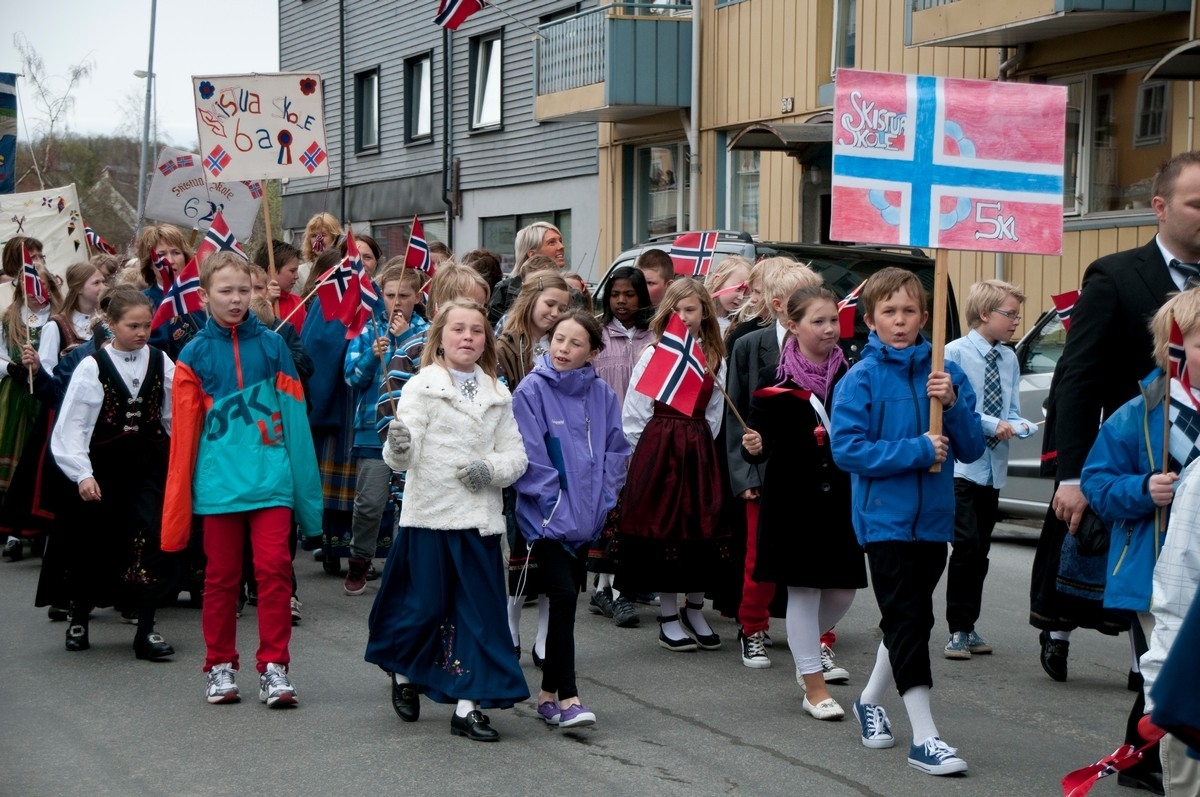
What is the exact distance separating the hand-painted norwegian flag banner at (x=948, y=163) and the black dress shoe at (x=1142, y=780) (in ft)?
6.48

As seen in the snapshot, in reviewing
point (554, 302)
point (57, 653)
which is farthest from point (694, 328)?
point (57, 653)

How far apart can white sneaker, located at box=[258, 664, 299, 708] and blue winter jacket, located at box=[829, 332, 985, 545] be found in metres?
2.46

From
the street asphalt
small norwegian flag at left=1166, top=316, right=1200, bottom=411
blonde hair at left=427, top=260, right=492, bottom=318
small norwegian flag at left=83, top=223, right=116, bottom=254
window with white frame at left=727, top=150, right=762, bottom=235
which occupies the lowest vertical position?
the street asphalt

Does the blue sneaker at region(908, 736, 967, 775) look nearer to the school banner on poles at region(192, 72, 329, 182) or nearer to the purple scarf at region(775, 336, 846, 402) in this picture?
the purple scarf at region(775, 336, 846, 402)

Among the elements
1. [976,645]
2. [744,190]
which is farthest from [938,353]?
[744,190]

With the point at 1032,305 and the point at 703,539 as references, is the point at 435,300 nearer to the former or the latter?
the point at 703,539

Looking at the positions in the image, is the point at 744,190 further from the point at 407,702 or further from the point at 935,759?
the point at 935,759

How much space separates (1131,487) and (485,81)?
25133mm

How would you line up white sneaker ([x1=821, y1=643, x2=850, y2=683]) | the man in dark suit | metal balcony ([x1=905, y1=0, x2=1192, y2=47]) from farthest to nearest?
metal balcony ([x1=905, y1=0, x2=1192, y2=47]), white sneaker ([x1=821, y1=643, x2=850, y2=683]), the man in dark suit

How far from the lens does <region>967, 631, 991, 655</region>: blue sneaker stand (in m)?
7.88

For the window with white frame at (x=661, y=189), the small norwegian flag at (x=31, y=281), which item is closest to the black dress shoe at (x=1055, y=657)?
the small norwegian flag at (x=31, y=281)

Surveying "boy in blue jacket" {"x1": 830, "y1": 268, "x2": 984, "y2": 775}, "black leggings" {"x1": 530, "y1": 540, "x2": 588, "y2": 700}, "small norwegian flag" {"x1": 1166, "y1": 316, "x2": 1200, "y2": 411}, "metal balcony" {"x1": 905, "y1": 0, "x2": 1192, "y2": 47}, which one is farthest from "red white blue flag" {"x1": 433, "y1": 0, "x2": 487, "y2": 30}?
"small norwegian flag" {"x1": 1166, "y1": 316, "x2": 1200, "y2": 411}

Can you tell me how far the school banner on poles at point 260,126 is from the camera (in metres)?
11.2

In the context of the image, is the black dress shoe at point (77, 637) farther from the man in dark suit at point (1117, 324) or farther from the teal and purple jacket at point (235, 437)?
the man in dark suit at point (1117, 324)
